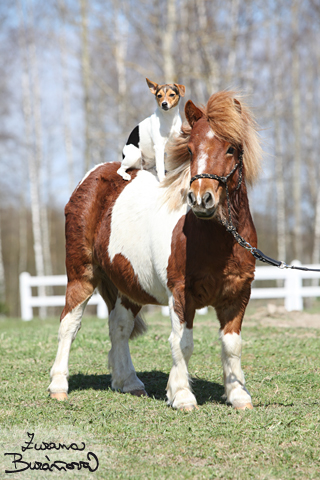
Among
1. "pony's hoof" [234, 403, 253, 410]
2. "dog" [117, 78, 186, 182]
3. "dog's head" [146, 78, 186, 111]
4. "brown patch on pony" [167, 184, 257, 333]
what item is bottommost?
→ "pony's hoof" [234, 403, 253, 410]

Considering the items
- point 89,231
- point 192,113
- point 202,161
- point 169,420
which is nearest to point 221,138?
point 202,161

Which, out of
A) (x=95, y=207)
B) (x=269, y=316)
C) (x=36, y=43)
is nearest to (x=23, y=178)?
(x=36, y=43)

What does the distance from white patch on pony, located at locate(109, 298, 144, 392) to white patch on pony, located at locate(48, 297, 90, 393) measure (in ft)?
1.25

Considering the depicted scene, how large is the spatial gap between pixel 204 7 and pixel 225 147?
14983 mm

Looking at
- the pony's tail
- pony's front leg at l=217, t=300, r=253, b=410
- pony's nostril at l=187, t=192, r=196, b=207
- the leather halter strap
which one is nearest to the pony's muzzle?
pony's nostril at l=187, t=192, r=196, b=207

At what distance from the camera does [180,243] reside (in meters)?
4.18

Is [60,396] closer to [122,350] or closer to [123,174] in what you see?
[122,350]

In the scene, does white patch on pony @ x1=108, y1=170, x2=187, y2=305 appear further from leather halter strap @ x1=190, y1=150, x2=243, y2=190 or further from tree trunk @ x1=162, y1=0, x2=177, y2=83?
tree trunk @ x1=162, y1=0, x2=177, y2=83

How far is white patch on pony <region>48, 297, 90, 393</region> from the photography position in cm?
502

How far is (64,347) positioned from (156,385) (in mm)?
1063

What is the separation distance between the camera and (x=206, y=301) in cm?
421

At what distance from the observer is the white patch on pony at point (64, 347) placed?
5.02 meters

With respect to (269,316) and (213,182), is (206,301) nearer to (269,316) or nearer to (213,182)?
(213,182)

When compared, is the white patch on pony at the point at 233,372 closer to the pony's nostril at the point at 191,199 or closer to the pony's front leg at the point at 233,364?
the pony's front leg at the point at 233,364
